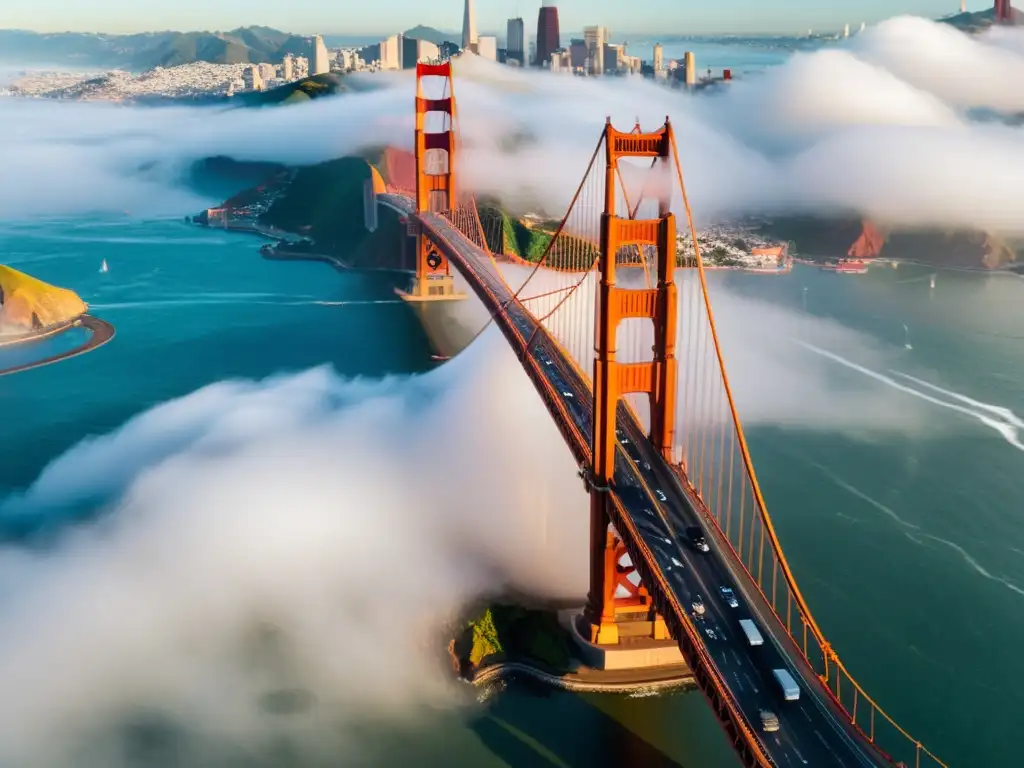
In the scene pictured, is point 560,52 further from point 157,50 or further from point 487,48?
point 157,50

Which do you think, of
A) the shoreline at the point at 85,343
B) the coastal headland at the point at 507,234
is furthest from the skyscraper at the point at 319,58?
the shoreline at the point at 85,343

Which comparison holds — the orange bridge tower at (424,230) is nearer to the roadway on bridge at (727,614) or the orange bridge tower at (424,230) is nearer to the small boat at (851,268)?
the small boat at (851,268)

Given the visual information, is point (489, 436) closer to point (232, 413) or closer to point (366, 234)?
point (232, 413)

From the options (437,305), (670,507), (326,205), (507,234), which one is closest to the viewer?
(670,507)

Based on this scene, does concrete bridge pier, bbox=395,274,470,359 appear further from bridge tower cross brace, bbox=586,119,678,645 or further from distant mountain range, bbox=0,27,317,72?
distant mountain range, bbox=0,27,317,72

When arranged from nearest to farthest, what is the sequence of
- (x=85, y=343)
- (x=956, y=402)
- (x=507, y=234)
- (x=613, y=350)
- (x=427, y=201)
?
(x=613, y=350) < (x=956, y=402) < (x=85, y=343) < (x=427, y=201) < (x=507, y=234)

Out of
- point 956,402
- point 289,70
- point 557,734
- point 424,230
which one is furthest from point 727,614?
point 289,70

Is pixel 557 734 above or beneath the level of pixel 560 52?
beneath
